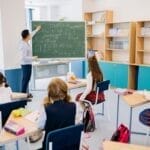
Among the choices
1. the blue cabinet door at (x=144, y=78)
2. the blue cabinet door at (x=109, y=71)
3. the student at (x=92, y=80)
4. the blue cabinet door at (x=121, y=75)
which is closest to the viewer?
the student at (x=92, y=80)

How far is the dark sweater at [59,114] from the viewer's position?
2.31 meters

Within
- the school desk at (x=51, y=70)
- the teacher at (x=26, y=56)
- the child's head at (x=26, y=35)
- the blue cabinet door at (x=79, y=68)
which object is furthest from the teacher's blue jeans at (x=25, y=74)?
the blue cabinet door at (x=79, y=68)

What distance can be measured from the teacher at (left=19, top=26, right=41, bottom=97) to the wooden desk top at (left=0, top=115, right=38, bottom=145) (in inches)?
122

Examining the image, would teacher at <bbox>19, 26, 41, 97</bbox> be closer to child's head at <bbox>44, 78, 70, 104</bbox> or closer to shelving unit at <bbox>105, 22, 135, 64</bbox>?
shelving unit at <bbox>105, 22, 135, 64</bbox>

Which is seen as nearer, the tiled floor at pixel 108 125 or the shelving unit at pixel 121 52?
the tiled floor at pixel 108 125

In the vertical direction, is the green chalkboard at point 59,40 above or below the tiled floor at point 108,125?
above

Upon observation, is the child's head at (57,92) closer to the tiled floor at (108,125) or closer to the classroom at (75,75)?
the classroom at (75,75)

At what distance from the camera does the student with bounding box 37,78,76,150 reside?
7.59ft

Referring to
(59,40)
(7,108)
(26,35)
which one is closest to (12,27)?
(26,35)

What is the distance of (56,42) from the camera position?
5.89 metres

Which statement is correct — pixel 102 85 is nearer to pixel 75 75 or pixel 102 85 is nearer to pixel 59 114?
pixel 59 114

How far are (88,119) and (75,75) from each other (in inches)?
111

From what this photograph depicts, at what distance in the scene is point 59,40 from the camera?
233 inches

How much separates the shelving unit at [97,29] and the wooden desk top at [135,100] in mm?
3803
